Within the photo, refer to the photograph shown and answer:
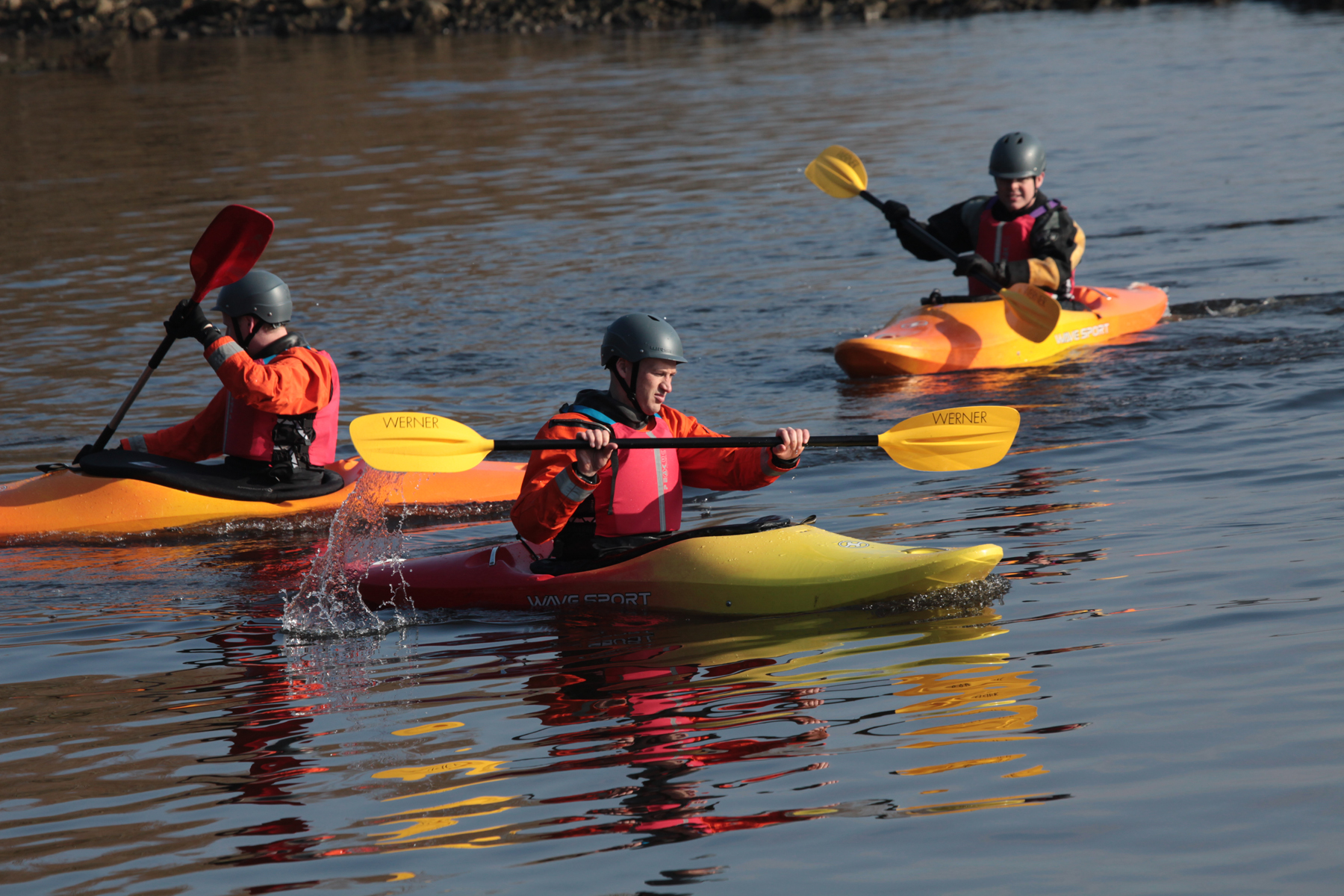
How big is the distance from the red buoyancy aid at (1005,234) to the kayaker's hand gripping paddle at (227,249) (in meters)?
4.48

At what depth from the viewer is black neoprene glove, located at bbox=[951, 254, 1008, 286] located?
883 centimetres

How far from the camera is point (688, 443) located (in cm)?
495

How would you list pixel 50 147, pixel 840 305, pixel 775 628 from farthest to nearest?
1. pixel 50 147
2. pixel 840 305
3. pixel 775 628

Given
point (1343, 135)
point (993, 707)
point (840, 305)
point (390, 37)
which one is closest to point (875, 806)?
point (993, 707)

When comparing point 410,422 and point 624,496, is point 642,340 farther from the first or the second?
point 410,422

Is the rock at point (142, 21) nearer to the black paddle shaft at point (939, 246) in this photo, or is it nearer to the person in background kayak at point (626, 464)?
the black paddle shaft at point (939, 246)

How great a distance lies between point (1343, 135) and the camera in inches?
664

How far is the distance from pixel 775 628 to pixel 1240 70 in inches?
850

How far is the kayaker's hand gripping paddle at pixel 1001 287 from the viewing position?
28.3 feet

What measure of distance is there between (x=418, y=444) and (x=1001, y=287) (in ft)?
15.6

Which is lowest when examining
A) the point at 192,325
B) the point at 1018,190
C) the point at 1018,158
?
the point at 192,325

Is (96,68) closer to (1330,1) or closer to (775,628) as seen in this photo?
(1330,1)

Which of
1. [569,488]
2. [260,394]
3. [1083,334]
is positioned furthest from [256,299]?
[1083,334]

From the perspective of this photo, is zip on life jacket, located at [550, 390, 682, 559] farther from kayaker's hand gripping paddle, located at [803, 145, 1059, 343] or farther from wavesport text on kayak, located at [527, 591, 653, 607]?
kayaker's hand gripping paddle, located at [803, 145, 1059, 343]
